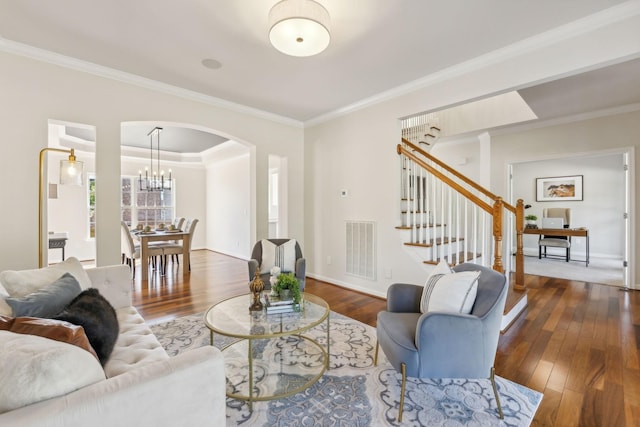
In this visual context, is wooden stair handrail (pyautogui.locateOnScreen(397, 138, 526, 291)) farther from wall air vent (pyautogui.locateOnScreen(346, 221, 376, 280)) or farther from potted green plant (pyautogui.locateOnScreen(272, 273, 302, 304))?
potted green plant (pyautogui.locateOnScreen(272, 273, 302, 304))

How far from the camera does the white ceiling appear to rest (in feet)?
7.16

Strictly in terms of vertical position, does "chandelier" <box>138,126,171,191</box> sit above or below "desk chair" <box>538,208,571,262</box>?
above

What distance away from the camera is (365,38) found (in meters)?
2.56

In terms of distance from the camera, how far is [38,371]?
2.77 ft

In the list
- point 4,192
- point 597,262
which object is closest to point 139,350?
Result: point 4,192

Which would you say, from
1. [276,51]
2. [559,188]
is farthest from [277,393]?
[559,188]

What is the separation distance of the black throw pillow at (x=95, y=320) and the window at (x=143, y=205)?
242 inches

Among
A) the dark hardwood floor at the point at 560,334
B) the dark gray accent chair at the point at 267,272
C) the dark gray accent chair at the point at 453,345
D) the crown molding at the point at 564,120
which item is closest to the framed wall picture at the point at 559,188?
the crown molding at the point at 564,120

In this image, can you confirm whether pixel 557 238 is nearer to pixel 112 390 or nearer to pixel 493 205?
pixel 493 205

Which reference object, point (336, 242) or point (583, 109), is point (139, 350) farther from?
point (583, 109)

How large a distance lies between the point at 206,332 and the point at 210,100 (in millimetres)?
2970

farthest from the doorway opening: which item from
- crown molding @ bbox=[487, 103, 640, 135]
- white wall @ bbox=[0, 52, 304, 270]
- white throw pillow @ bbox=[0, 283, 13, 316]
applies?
white throw pillow @ bbox=[0, 283, 13, 316]

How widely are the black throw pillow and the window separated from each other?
20.2 ft

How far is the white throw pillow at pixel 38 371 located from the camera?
81 cm
